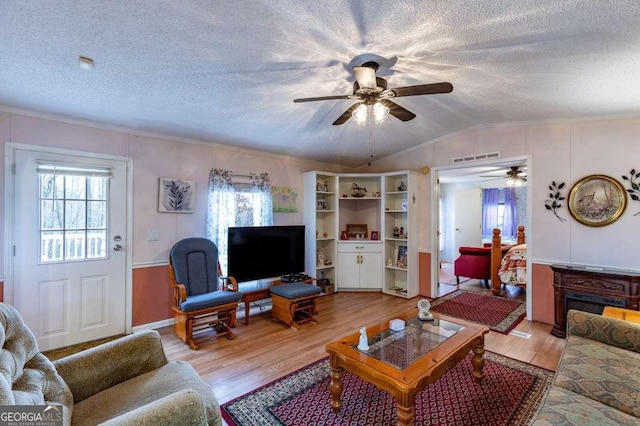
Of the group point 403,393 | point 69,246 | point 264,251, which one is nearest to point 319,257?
point 264,251

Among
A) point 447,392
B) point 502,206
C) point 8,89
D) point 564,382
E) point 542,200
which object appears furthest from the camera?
point 502,206

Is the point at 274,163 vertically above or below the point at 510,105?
below

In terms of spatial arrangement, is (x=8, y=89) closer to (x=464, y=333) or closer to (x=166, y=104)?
(x=166, y=104)

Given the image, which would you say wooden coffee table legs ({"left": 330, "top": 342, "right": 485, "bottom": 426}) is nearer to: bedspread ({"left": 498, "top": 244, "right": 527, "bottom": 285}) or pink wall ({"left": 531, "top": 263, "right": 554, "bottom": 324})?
pink wall ({"left": 531, "top": 263, "right": 554, "bottom": 324})

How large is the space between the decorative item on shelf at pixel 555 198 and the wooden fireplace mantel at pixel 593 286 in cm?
69

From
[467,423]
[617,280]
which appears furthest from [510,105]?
[467,423]

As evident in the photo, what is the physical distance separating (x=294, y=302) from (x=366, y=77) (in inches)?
100

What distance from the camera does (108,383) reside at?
1.61 m

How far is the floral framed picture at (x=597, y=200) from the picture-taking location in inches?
128

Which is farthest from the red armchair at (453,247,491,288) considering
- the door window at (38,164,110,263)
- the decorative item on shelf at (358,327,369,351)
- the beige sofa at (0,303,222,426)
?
the door window at (38,164,110,263)

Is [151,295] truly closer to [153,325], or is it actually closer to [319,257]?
[153,325]

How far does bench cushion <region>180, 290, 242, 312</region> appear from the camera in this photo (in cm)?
300

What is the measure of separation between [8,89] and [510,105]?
461cm

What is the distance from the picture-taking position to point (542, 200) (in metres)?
3.72
